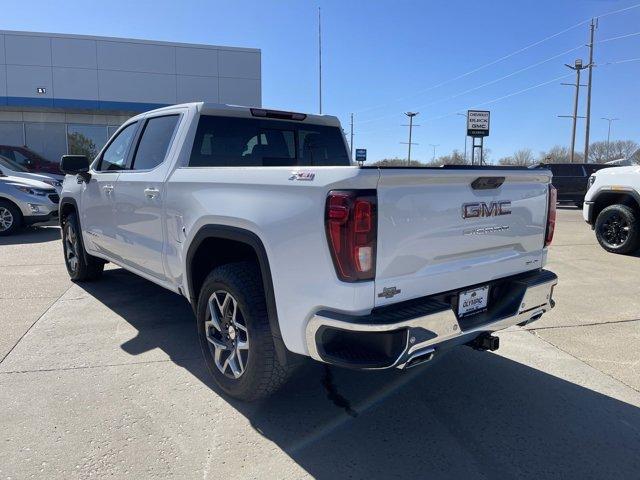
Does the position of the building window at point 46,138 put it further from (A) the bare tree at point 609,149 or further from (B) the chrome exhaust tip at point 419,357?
(A) the bare tree at point 609,149

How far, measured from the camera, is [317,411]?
3119mm

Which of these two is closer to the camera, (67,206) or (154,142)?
(154,142)

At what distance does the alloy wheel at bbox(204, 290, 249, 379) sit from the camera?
3.03 m

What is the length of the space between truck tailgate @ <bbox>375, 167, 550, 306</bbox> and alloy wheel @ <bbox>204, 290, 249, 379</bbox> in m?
1.04

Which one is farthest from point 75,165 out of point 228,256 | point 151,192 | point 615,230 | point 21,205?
point 615,230

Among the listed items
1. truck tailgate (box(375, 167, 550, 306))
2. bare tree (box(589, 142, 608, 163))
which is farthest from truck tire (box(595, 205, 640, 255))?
bare tree (box(589, 142, 608, 163))

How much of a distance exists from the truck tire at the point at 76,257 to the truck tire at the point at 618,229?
26.9ft

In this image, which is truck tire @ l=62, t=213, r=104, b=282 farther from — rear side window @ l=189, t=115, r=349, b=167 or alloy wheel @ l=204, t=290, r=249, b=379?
alloy wheel @ l=204, t=290, r=249, b=379

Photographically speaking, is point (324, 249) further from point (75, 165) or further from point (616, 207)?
point (616, 207)

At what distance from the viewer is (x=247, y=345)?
2.96 metres

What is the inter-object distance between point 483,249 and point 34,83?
23762mm

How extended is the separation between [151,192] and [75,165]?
5.94ft

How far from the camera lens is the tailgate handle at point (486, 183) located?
2770mm

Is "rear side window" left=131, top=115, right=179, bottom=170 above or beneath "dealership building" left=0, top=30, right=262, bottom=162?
beneath
